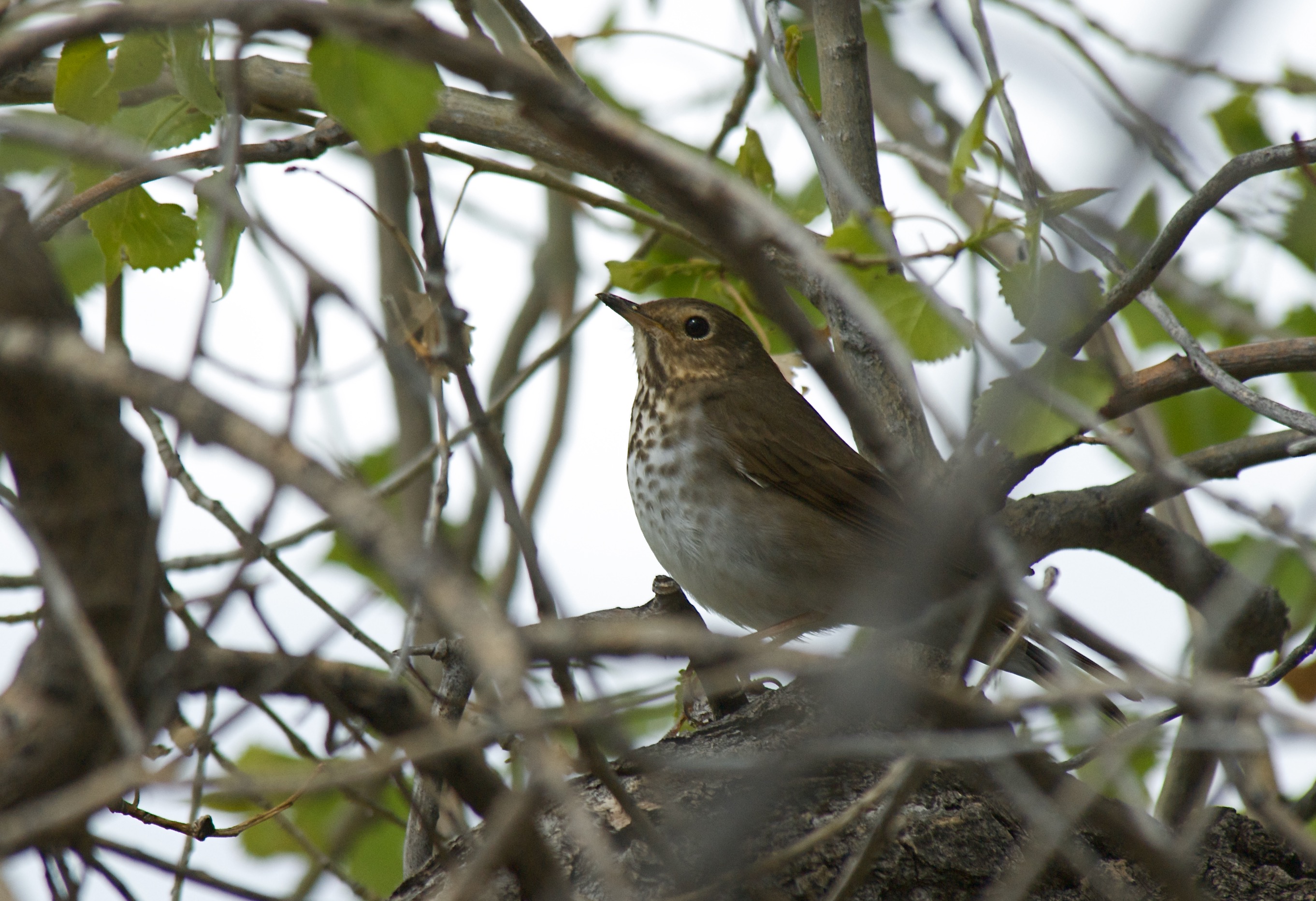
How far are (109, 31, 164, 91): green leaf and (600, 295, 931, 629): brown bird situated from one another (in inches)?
77.8

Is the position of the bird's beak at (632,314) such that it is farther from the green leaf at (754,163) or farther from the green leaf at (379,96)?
the green leaf at (379,96)

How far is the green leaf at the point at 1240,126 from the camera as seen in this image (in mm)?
3816

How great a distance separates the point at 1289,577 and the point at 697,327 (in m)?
2.14

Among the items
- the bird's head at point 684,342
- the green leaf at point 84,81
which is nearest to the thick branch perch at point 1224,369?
the bird's head at point 684,342

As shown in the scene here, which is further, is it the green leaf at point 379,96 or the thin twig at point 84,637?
the green leaf at point 379,96

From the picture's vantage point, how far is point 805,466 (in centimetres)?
397

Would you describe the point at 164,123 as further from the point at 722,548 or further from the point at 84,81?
the point at 722,548

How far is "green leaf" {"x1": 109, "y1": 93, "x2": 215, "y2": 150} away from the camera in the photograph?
256 cm

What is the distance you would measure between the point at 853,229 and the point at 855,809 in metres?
1.20

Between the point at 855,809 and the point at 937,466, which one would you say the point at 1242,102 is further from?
the point at 855,809

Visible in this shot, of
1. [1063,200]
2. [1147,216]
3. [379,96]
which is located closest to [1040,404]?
[1063,200]

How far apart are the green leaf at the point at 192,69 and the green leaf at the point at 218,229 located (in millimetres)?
141

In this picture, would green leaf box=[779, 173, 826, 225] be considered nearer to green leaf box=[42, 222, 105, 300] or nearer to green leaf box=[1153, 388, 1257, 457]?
green leaf box=[1153, 388, 1257, 457]

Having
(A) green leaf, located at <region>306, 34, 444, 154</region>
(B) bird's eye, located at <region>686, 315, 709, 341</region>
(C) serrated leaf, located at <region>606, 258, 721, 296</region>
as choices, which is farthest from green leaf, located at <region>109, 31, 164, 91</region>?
(B) bird's eye, located at <region>686, 315, 709, 341</region>
